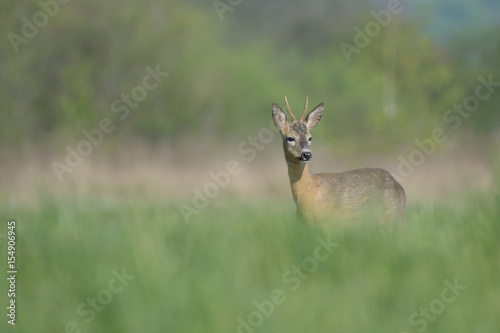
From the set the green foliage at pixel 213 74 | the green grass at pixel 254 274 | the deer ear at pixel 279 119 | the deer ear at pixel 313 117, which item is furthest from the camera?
the green foliage at pixel 213 74

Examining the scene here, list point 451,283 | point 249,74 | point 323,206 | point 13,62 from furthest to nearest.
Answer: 1. point 249,74
2. point 13,62
3. point 323,206
4. point 451,283

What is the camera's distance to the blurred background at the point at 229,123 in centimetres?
485

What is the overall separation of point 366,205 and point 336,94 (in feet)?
44.9

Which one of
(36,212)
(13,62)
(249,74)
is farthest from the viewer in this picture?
(249,74)

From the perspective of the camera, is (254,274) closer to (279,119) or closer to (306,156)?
(306,156)

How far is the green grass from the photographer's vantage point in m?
3.53

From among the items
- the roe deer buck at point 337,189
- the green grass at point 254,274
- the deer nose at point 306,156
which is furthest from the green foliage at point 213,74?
the green grass at point 254,274

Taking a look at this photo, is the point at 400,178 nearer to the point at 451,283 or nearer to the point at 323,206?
the point at 323,206

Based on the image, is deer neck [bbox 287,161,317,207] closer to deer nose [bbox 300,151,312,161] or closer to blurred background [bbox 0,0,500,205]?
deer nose [bbox 300,151,312,161]

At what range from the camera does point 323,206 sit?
24.3 ft

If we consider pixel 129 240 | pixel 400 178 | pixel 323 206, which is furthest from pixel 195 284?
pixel 400 178

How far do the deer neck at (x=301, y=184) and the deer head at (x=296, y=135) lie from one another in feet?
0.23

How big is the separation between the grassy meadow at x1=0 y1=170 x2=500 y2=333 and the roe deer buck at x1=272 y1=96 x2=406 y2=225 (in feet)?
5.76

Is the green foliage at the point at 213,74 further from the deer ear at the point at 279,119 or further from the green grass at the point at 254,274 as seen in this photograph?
the green grass at the point at 254,274
